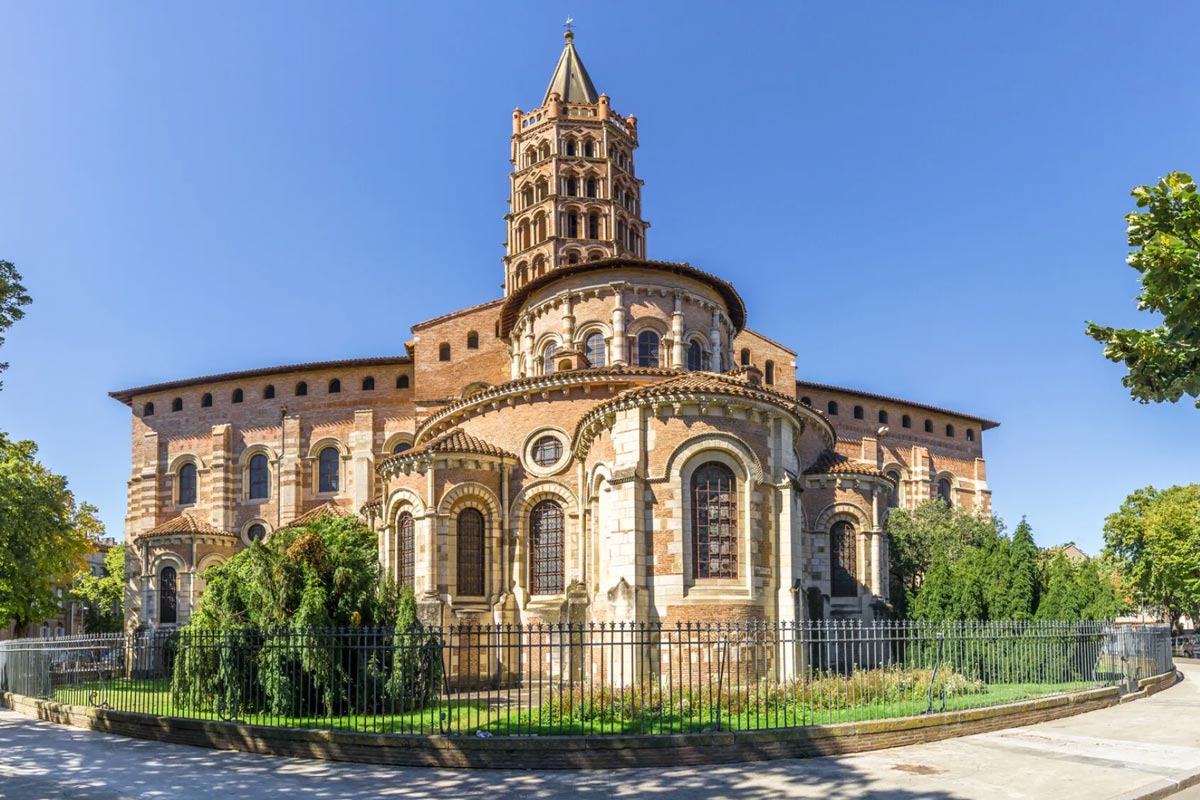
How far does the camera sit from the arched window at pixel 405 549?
2902 centimetres

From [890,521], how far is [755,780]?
92.8 ft

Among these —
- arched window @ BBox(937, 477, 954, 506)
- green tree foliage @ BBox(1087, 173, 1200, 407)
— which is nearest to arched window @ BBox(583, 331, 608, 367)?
green tree foliage @ BBox(1087, 173, 1200, 407)

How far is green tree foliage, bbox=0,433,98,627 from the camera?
98.5 feet

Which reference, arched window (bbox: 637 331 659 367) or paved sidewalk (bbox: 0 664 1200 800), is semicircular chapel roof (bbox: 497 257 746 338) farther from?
paved sidewalk (bbox: 0 664 1200 800)

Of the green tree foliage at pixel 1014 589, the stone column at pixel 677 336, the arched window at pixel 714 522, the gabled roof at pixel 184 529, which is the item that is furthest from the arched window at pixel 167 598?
the green tree foliage at pixel 1014 589

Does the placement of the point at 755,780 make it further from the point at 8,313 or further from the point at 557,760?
the point at 8,313

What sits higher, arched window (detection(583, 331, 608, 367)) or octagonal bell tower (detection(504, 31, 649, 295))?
octagonal bell tower (detection(504, 31, 649, 295))

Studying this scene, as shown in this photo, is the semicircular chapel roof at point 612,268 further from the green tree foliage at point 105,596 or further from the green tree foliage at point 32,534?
the green tree foliage at point 105,596

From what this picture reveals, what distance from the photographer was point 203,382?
48.3m

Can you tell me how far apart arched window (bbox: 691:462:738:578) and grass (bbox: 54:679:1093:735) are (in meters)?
5.80

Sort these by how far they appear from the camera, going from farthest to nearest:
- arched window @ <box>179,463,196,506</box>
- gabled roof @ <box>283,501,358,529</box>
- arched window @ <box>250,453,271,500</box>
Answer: arched window @ <box>179,463,196,506</box>
arched window @ <box>250,453,271,500</box>
gabled roof @ <box>283,501,358,529</box>

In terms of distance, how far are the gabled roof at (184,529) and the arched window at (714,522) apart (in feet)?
91.3

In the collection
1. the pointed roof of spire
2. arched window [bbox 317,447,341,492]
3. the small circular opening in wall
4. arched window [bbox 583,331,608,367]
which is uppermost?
the pointed roof of spire

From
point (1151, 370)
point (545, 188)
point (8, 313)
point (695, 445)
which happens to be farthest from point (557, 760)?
point (545, 188)
